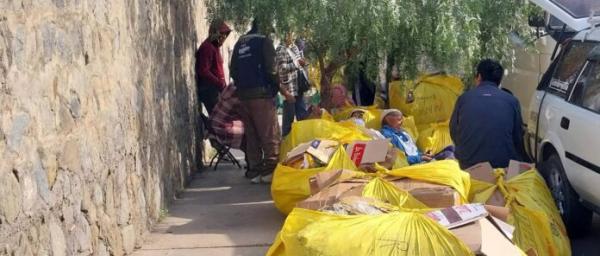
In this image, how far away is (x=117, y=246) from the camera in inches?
245

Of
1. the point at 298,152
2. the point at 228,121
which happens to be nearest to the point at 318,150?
the point at 298,152

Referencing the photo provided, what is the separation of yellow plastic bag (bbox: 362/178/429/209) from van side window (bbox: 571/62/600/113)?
5.51ft

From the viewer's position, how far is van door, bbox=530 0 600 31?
23.7ft

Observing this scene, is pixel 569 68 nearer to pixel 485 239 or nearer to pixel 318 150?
pixel 318 150

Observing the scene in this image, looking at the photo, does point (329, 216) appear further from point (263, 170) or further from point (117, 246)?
point (263, 170)

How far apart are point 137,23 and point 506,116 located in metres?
2.99

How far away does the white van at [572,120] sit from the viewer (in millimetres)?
6410

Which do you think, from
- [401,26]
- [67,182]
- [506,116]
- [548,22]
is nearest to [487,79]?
[506,116]

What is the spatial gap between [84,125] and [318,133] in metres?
3.08

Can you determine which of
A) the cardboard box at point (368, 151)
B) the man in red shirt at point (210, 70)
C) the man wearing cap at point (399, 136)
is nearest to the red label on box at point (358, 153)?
the cardboard box at point (368, 151)

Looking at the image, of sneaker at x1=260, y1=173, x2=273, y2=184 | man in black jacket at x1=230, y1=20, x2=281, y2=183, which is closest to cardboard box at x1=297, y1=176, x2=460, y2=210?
man in black jacket at x1=230, y1=20, x2=281, y2=183

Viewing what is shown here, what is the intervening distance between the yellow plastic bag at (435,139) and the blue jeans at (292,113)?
161 centimetres

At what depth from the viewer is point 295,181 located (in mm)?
7277

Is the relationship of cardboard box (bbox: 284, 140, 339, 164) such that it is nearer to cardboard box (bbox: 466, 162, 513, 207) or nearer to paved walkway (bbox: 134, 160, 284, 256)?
paved walkway (bbox: 134, 160, 284, 256)
